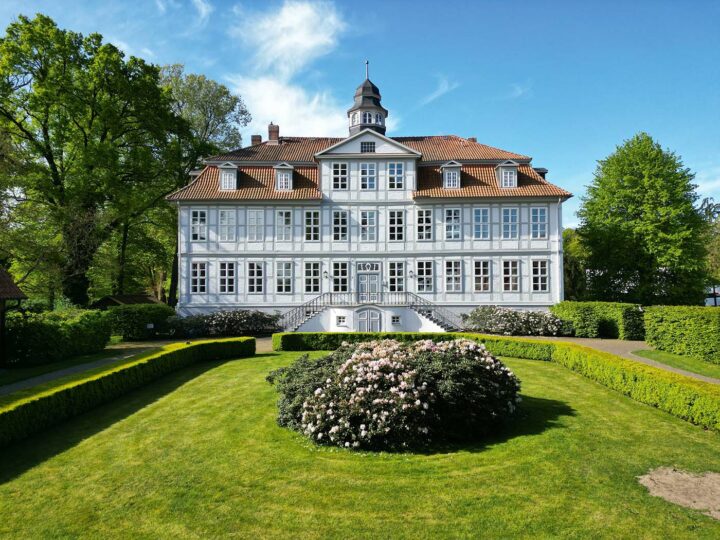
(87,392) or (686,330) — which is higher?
(686,330)

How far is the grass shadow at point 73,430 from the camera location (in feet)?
25.4

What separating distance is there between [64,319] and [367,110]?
2293cm

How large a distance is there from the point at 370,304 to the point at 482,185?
10.4 m

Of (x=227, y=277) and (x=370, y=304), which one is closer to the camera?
(x=370, y=304)

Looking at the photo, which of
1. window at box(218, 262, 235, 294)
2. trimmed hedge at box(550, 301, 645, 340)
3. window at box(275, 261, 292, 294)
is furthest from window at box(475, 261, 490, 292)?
window at box(218, 262, 235, 294)

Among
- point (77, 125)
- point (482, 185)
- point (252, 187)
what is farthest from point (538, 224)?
point (77, 125)

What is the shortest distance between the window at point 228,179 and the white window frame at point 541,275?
62.0 ft

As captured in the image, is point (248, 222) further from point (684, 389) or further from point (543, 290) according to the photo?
point (684, 389)

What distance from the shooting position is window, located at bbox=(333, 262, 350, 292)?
28.6 m


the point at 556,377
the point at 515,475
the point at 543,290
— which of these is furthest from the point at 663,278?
the point at 515,475

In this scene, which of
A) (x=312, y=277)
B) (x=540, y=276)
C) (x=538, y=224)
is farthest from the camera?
(x=312, y=277)

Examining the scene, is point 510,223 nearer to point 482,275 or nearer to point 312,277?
point 482,275

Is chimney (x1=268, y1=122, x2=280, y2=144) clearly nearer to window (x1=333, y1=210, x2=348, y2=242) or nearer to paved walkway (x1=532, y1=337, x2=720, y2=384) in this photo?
window (x1=333, y1=210, x2=348, y2=242)

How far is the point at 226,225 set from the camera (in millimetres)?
28797
